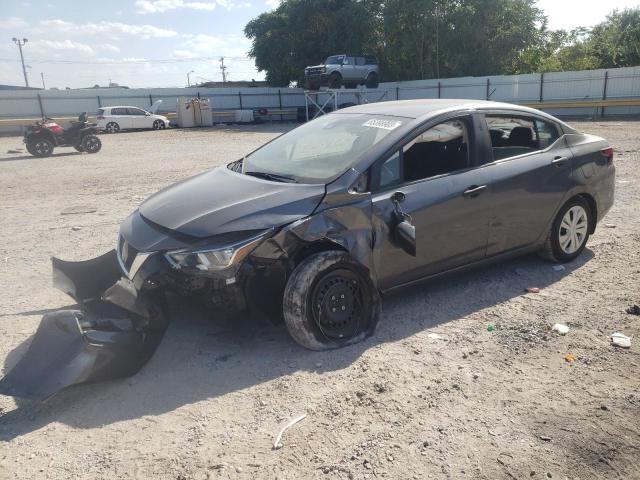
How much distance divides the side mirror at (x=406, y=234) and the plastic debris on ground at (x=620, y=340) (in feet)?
5.17

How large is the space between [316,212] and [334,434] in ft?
4.76

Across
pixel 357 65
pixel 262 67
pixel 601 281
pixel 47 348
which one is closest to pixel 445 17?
pixel 357 65

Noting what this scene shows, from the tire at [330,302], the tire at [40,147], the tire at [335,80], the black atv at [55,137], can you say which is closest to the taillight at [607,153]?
the tire at [330,302]

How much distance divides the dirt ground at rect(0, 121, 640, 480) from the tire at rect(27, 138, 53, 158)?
13813mm

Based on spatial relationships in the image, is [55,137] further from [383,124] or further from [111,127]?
[383,124]

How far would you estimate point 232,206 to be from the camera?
3.54 metres

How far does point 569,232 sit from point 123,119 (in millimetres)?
28597

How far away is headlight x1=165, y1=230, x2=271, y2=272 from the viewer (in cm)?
325

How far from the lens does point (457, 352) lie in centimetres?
362

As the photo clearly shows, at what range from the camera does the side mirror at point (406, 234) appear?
3789 mm

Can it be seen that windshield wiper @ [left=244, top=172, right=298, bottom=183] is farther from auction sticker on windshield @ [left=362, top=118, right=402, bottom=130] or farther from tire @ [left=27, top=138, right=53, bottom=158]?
tire @ [left=27, top=138, right=53, bottom=158]

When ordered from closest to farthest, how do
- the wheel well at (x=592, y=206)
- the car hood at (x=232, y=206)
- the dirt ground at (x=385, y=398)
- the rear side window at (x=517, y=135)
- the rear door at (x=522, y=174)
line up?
the dirt ground at (x=385, y=398) < the car hood at (x=232, y=206) < the rear door at (x=522, y=174) < the rear side window at (x=517, y=135) < the wheel well at (x=592, y=206)

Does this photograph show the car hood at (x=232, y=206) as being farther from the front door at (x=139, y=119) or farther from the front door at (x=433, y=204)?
the front door at (x=139, y=119)

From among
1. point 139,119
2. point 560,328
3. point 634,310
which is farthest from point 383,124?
point 139,119
